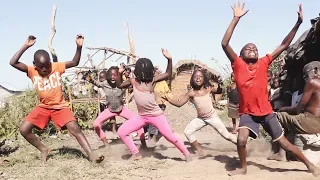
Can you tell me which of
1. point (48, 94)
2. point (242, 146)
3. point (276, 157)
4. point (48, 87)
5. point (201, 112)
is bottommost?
point (276, 157)

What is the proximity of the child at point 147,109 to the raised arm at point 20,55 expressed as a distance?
5.11ft

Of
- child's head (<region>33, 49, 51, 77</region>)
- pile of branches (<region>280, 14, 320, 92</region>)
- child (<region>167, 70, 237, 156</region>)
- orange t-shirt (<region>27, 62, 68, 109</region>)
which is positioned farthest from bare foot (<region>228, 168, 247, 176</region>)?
child's head (<region>33, 49, 51, 77</region>)

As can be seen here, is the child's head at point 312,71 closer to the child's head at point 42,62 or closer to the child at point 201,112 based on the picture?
the child at point 201,112

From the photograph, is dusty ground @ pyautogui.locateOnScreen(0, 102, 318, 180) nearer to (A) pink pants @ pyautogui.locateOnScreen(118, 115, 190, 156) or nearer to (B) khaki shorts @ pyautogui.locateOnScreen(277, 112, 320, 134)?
(A) pink pants @ pyautogui.locateOnScreen(118, 115, 190, 156)

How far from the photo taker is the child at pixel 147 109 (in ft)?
19.7

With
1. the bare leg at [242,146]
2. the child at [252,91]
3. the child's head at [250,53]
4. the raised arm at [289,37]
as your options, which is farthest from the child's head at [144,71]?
the raised arm at [289,37]

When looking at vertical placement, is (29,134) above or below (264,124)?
below

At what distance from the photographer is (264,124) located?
17.1 ft

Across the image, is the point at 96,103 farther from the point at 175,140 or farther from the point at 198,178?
the point at 198,178

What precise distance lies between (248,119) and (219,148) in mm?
2559

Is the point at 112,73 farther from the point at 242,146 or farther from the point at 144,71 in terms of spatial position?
the point at 242,146

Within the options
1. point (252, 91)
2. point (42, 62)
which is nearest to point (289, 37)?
point (252, 91)

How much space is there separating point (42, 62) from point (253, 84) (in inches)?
120

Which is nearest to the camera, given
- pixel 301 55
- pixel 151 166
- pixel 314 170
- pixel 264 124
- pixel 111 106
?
pixel 314 170
